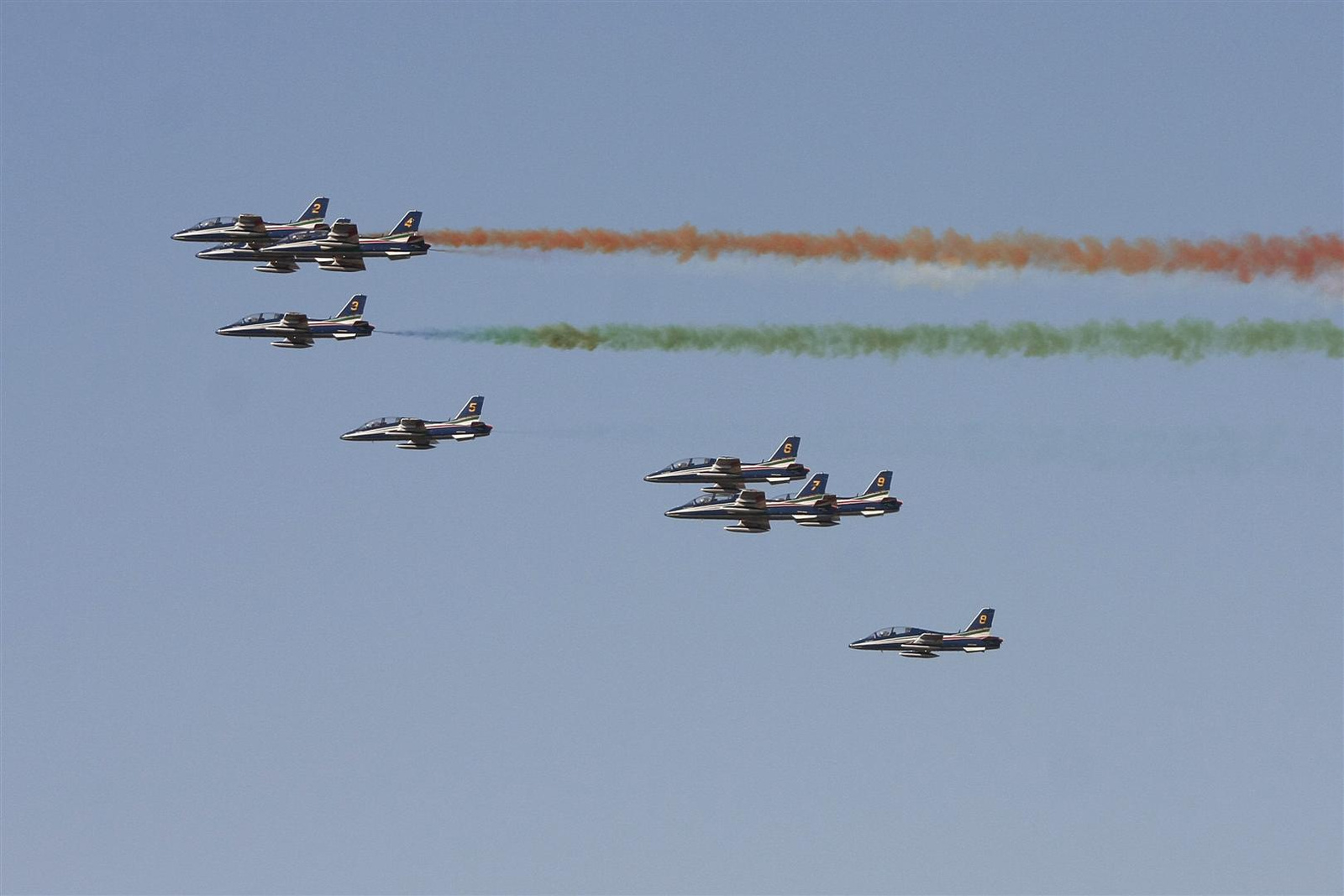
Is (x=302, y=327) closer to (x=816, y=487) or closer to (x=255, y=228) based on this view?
(x=255, y=228)

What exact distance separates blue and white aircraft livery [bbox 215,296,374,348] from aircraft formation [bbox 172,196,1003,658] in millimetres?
36

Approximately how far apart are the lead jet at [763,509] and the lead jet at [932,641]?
868cm

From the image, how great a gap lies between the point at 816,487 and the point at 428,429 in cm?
1708

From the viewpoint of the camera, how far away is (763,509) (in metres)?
99.4

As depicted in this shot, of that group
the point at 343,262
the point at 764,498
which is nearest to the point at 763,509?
the point at 764,498

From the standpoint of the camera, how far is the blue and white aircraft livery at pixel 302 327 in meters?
98.9

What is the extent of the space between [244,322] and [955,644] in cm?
3470

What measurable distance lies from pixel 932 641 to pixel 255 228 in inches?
1377

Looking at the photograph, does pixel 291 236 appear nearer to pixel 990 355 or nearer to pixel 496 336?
pixel 496 336

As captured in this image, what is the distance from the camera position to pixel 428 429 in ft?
332

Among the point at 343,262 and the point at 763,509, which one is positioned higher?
the point at 343,262

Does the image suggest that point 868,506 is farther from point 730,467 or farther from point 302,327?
point 302,327

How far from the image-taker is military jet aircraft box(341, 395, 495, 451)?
101 meters

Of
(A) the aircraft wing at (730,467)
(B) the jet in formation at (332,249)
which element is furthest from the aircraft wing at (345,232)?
(A) the aircraft wing at (730,467)
